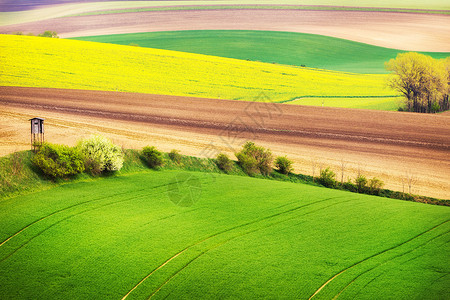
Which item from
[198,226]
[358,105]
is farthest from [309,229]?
[358,105]

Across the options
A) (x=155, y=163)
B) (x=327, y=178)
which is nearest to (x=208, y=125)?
(x=155, y=163)

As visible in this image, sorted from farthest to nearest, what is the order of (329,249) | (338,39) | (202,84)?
(338,39) < (202,84) < (329,249)

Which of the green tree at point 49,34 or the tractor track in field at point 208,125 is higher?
the green tree at point 49,34

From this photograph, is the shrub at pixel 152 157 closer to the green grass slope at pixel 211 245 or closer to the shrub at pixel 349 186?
the green grass slope at pixel 211 245

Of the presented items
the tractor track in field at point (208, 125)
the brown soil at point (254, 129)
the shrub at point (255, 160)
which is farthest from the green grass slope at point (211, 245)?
the tractor track in field at point (208, 125)

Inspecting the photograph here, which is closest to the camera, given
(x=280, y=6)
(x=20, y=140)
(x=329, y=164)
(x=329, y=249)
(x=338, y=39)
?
(x=329, y=249)

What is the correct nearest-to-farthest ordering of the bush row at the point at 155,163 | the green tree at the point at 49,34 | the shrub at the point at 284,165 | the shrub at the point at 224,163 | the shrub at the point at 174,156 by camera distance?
1. the bush row at the point at 155,163
2. the shrub at the point at 174,156
3. the shrub at the point at 224,163
4. the shrub at the point at 284,165
5. the green tree at the point at 49,34

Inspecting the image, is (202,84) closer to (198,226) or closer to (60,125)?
(60,125)

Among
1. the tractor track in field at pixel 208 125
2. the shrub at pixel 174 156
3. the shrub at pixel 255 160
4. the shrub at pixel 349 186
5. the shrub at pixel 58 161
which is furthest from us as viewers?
the tractor track in field at pixel 208 125
